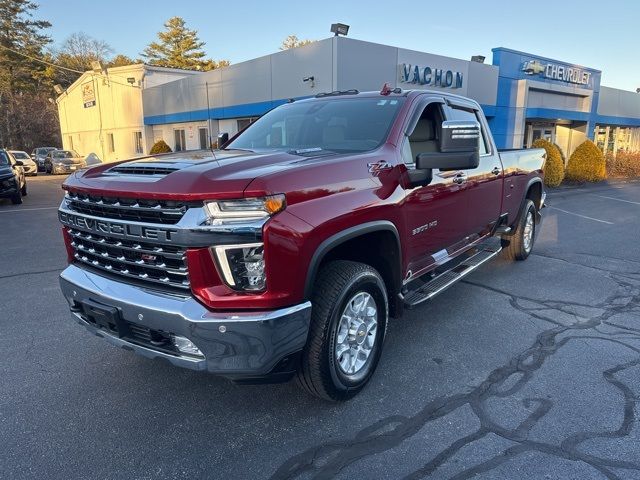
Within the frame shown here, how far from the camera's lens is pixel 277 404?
3209 mm

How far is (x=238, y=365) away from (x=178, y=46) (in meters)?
62.1

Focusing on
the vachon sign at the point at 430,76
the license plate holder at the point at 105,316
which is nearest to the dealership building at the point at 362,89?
the vachon sign at the point at 430,76

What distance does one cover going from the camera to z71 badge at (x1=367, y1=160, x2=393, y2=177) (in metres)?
3.22

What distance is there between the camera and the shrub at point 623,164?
2211cm

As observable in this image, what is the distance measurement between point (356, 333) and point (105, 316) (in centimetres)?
157

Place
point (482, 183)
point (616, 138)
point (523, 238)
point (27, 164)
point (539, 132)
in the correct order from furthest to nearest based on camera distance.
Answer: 1. point (616, 138)
2. point (27, 164)
3. point (539, 132)
4. point (523, 238)
5. point (482, 183)

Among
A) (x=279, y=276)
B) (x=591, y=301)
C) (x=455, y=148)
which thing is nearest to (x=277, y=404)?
(x=279, y=276)

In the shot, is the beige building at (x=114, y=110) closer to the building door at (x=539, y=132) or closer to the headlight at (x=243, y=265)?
the building door at (x=539, y=132)

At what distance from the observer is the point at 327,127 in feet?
13.2

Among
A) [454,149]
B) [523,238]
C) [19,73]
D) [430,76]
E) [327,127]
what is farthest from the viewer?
[19,73]

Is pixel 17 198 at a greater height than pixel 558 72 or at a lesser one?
lesser

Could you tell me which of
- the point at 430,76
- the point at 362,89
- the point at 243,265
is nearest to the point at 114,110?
the point at 362,89

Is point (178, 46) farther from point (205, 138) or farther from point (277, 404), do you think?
point (277, 404)

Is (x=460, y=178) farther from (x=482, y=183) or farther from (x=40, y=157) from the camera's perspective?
(x=40, y=157)
